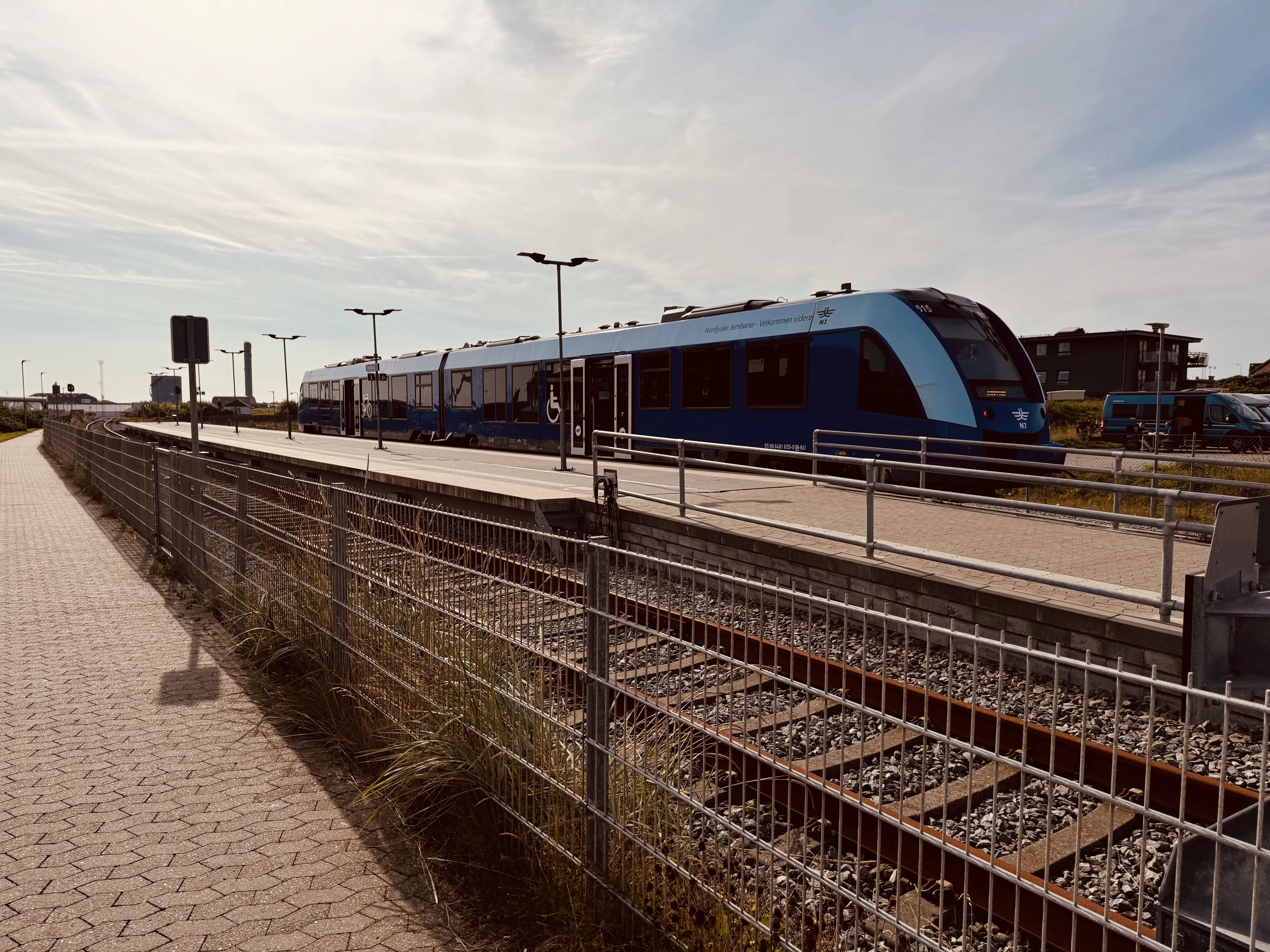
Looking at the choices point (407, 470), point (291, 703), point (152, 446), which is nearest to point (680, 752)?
point (291, 703)

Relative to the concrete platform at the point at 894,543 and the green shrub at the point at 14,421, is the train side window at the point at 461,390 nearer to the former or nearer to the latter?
the concrete platform at the point at 894,543

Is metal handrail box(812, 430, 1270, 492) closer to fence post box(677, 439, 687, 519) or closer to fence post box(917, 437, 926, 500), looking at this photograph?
fence post box(917, 437, 926, 500)

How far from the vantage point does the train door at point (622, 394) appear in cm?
1973

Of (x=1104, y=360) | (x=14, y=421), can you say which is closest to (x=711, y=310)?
(x=1104, y=360)

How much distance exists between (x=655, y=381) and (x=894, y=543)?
410 inches

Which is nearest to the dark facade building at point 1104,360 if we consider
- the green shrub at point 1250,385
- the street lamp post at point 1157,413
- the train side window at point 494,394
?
the green shrub at point 1250,385

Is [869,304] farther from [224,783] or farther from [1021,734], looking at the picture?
[224,783]

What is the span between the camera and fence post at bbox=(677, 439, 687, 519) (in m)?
10.9

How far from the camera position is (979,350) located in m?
14.0

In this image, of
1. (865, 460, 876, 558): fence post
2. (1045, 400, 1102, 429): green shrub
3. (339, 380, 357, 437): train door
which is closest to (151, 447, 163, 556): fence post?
(865, 460, 876, 558): fence post

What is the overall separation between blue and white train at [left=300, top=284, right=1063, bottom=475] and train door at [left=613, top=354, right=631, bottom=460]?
4 cm

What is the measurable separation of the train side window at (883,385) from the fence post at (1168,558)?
24.6ft

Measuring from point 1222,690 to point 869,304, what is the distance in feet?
35.6

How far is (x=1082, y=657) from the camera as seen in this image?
631 cm
